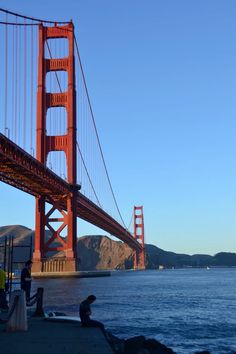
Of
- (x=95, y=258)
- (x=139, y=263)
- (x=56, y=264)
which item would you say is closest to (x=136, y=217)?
(x=139, y=263)

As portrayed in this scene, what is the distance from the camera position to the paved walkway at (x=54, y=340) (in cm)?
777

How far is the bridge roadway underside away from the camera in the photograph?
38.5 metres

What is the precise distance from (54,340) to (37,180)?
37.7 m

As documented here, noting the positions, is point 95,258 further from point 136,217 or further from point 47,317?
point 47,317

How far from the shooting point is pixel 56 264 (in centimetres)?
5553

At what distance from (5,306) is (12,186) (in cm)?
3400

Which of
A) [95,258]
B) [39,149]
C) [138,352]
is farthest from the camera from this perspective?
[95,258]

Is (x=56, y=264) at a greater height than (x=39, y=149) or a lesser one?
lesser

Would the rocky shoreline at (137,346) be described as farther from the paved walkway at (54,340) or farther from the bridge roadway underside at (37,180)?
the bridge roadway underside at (37,180)

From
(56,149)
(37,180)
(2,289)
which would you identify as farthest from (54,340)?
(56,149)

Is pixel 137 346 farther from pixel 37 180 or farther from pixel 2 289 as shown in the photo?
pixel 37 180

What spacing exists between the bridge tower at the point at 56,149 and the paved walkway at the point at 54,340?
4236 centimetres

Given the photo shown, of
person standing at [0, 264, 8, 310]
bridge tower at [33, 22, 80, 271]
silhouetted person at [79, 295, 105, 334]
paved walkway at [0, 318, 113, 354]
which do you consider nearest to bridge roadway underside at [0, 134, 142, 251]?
bridge tower at [33, 22, 80, 271]

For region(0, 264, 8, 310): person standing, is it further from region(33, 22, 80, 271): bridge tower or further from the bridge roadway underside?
region(33, 22, 80, 271): bridge tower
